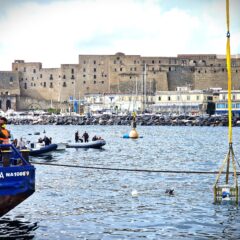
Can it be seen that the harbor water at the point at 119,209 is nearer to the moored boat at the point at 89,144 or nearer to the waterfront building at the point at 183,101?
the moored boat at the point at 89,144

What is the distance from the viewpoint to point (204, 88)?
16562cm

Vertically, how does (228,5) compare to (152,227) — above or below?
above

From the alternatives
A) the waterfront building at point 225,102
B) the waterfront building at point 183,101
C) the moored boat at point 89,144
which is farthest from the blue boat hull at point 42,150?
the waterfront building at point 183,101

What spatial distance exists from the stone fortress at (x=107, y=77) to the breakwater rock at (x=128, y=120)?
13.9 m

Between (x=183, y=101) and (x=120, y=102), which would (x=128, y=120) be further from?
(x=120, y=102)

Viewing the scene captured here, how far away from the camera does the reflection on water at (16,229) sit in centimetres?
2009

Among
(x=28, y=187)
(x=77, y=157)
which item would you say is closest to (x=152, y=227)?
(x=28, y=187)

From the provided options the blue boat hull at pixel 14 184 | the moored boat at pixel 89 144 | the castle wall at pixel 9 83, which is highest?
the castle wall at pixel 9 83

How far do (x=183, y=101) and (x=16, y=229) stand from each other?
129m

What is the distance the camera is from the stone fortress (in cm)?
16350

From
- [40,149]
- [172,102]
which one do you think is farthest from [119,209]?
[172,102]

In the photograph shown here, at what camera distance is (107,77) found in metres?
165

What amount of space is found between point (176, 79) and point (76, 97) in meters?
23.6

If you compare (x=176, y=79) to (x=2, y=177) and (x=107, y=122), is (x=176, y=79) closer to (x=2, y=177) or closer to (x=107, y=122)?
(x=107, y=122)
